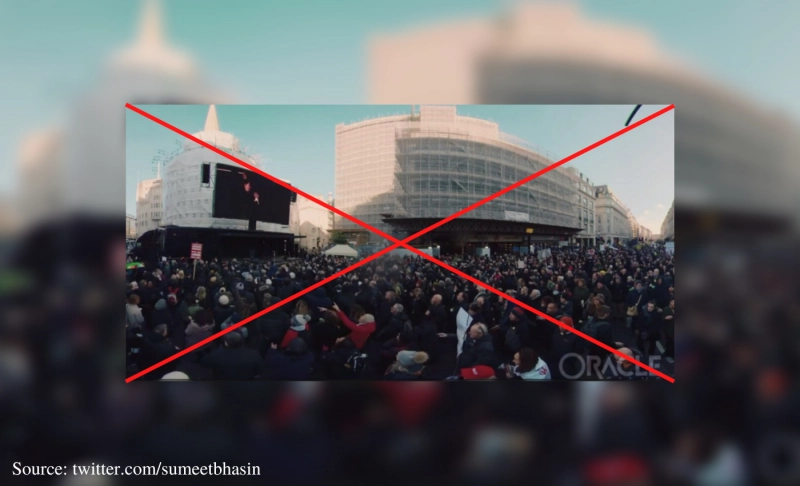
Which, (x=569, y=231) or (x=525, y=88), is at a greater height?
(x=525, y=88)

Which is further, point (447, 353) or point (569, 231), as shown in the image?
point (569, 231)

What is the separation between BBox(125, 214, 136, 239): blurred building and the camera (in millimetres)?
1838

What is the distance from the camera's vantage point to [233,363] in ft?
5.53

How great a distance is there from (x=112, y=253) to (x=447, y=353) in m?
1.93

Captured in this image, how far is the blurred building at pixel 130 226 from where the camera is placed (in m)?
1.84

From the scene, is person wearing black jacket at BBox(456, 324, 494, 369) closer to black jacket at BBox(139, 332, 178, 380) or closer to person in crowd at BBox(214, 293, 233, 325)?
person in crowd at BBox(214, 293, 233, 325)

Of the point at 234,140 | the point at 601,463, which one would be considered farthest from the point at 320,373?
the point at 601,463

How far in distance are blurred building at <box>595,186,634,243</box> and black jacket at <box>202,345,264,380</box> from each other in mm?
1970

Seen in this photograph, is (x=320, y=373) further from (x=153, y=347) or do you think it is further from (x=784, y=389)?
(x=784, y=389)

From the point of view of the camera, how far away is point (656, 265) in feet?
6.22

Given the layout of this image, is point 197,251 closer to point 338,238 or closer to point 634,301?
point 338,238

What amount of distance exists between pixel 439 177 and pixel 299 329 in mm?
1103

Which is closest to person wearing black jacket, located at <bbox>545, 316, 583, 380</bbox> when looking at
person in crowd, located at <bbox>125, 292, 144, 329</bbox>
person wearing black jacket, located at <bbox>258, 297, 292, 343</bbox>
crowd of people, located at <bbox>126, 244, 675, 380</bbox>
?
crowd of people, located at <bbox>126, 244, 675, 380</bbox>

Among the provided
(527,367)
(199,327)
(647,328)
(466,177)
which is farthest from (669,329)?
(199,327)
